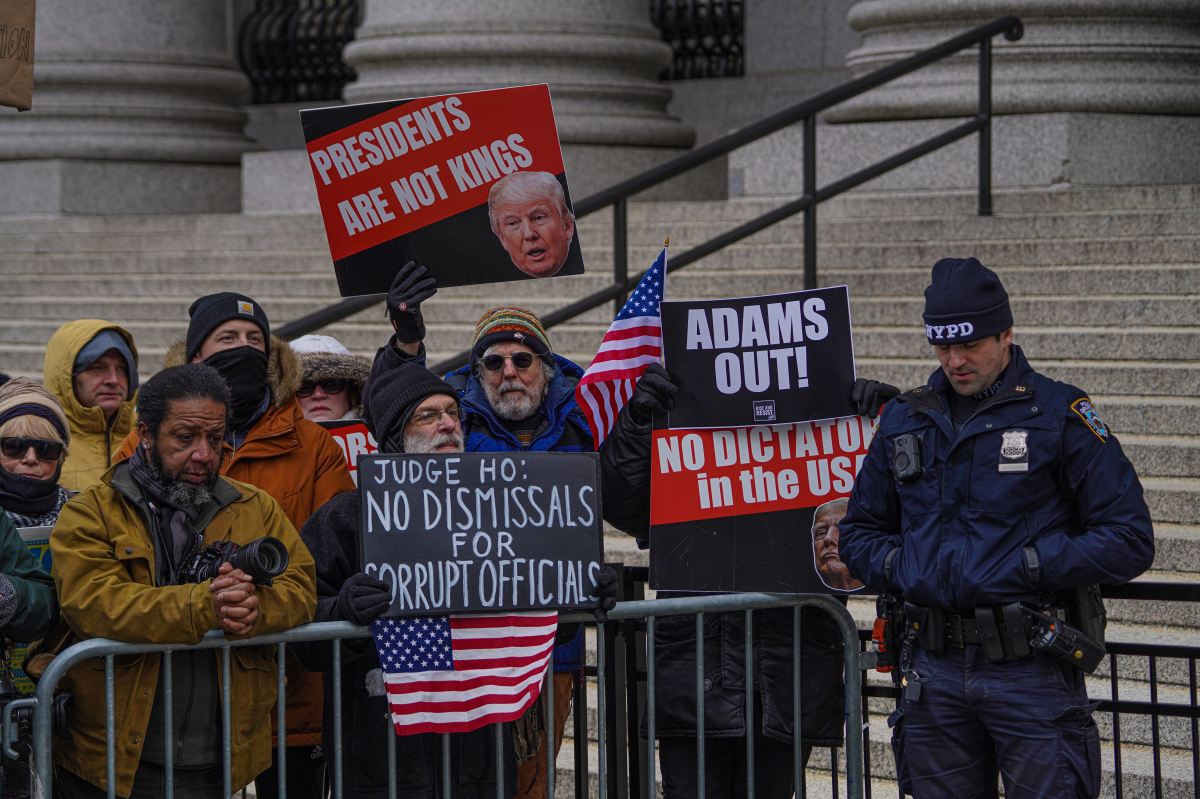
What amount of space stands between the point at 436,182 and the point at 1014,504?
2.03 meters

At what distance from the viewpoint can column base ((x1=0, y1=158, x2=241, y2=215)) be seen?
14.0 meters

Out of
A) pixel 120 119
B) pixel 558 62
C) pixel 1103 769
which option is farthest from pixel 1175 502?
pixel 120 119

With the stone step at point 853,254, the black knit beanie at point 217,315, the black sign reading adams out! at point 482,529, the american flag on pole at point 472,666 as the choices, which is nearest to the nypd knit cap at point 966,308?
the black sign reading adams out! at point 482,529

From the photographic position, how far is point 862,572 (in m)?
4.73

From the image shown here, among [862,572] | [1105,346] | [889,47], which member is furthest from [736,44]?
[862,572]

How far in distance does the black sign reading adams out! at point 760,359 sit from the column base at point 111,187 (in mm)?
10072

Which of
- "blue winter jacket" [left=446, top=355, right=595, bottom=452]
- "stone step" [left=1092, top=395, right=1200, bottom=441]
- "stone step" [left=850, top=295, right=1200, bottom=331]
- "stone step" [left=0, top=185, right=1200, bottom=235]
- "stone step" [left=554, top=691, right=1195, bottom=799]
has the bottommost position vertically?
"stone step" [left=554, top=691, right=1195, bottom=799]

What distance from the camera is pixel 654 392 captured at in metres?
4.91

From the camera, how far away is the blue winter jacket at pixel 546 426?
5.09 metres

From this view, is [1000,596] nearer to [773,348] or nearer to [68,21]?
[773,348]

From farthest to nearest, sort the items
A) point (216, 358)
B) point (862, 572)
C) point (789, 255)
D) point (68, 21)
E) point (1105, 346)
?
point (68, 21) → point (789, 255) → point (1105, 346) → point (216, 358) → point (862, 572)

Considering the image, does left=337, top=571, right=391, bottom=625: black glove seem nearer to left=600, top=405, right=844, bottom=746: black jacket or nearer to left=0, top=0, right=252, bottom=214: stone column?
left=600, top=405, right=844, bottom=746: black jacket

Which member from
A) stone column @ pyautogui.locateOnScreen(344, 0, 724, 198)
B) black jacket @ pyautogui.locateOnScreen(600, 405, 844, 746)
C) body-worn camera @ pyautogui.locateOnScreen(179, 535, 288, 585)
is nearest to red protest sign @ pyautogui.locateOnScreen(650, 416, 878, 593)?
black jacket @ pyautogui.locateOnScreen(600, 405, 844, 746)

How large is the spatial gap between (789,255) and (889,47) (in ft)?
6.35
